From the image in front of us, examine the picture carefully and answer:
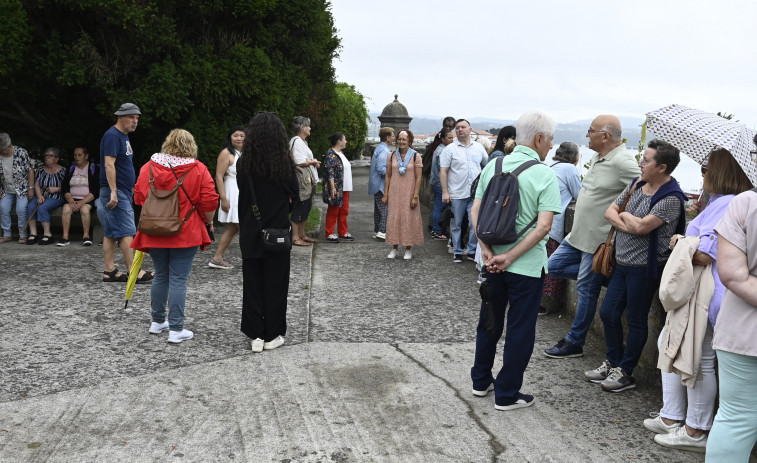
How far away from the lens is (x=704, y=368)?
4012mm

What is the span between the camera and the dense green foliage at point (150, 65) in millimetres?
8859

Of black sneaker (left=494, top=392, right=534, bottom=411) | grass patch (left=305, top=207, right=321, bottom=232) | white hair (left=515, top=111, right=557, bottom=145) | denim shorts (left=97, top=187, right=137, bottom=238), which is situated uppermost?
white hair (left=515, top=111, right=557, bottom=145)

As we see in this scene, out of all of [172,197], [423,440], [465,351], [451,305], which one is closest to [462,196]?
[451,305]

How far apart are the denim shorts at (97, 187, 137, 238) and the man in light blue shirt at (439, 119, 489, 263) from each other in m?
3.73

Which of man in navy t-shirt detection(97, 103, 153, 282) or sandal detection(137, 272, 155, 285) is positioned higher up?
man in navy t-shirt detection(97, 103, 153, 282)

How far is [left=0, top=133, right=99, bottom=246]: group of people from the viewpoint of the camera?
30.5 feet

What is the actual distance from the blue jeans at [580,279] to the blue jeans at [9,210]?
700cm

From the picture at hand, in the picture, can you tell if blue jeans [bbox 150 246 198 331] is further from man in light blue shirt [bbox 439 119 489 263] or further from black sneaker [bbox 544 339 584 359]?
man in light blue shirt [bbox 439 119 489 263]

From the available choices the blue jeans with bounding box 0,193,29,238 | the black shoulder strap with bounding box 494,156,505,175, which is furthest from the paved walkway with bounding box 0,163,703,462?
the blue jeans with bounding box 0,193,29,238

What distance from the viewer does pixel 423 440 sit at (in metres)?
3.96

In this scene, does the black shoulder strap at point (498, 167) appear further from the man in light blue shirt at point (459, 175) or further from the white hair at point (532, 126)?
the man in light blue shirt at point (459, 175)

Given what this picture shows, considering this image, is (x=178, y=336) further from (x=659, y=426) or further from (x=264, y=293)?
(x=659, y=426)

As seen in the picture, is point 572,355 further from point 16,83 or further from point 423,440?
point 16,83

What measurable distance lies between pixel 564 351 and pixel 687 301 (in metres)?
1.60
